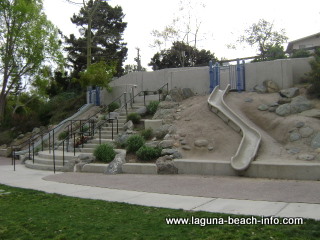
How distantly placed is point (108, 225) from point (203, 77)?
495 inches

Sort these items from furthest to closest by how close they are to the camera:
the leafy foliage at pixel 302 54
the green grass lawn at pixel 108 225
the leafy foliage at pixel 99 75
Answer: the leafy foliage at pixel 99 75 < the leafy foliage at pixel 302 54 < the green grass lawn at pixel 108 225

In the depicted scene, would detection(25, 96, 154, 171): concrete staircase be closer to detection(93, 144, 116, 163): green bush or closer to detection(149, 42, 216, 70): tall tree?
detection(93, 144, 116, 163): green bush

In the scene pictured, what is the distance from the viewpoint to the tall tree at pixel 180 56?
130ft

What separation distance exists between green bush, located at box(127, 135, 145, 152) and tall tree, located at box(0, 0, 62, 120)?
17.7 metres

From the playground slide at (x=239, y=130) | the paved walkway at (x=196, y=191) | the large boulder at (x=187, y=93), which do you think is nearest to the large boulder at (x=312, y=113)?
the playground slide at (x=239, y=130)

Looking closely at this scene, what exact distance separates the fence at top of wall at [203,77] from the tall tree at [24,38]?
8253mm

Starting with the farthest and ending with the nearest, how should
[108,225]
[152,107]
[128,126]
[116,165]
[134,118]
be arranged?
[152,107] → [134,118] → [128,126] → [116,165] → [108,225]

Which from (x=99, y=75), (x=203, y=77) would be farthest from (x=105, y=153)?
(x=99, y=75)

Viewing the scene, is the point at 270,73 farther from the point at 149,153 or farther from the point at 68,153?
the point at 68,153

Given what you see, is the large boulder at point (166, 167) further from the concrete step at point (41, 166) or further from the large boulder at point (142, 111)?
the large boulder at point (142, 111)

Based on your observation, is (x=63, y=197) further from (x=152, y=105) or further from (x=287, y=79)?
(x=287, y=79)

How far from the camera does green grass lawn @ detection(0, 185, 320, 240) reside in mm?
5254

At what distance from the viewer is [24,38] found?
27.6 metres

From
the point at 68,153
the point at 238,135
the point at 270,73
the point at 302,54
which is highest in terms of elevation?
the point at 302,54
